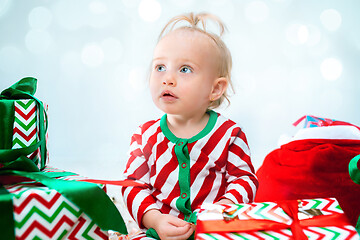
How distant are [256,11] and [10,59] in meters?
1.14

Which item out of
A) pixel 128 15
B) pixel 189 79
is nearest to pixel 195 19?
pixel 189 79

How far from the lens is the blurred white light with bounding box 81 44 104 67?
1.72m

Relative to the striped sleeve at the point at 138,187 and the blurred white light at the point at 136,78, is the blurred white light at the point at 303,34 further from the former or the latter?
the striped sleeve at the point at 138,187

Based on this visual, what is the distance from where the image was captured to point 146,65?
1678 mm

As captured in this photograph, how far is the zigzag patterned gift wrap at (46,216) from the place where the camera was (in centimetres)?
63

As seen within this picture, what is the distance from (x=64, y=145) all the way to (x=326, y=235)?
1.34m

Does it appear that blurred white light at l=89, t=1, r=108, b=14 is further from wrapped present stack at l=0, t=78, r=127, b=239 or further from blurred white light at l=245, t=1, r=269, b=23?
wrapped present stack at l=0, t=78, r=127, b=239

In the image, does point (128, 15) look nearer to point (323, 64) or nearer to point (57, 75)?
point (57, 75)

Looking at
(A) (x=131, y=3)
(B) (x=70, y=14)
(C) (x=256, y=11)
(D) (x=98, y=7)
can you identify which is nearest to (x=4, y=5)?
(B) (x=70, y=14)

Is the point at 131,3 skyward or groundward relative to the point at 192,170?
skyward

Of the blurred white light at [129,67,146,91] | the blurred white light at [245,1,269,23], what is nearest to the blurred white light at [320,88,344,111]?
the blurred white light at [245,1,269,23]

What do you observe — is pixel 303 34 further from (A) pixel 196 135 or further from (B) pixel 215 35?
(A) pixel 196 135

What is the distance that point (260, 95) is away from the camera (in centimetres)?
180

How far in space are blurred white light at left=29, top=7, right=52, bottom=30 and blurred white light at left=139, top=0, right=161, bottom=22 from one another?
411 millimetres
